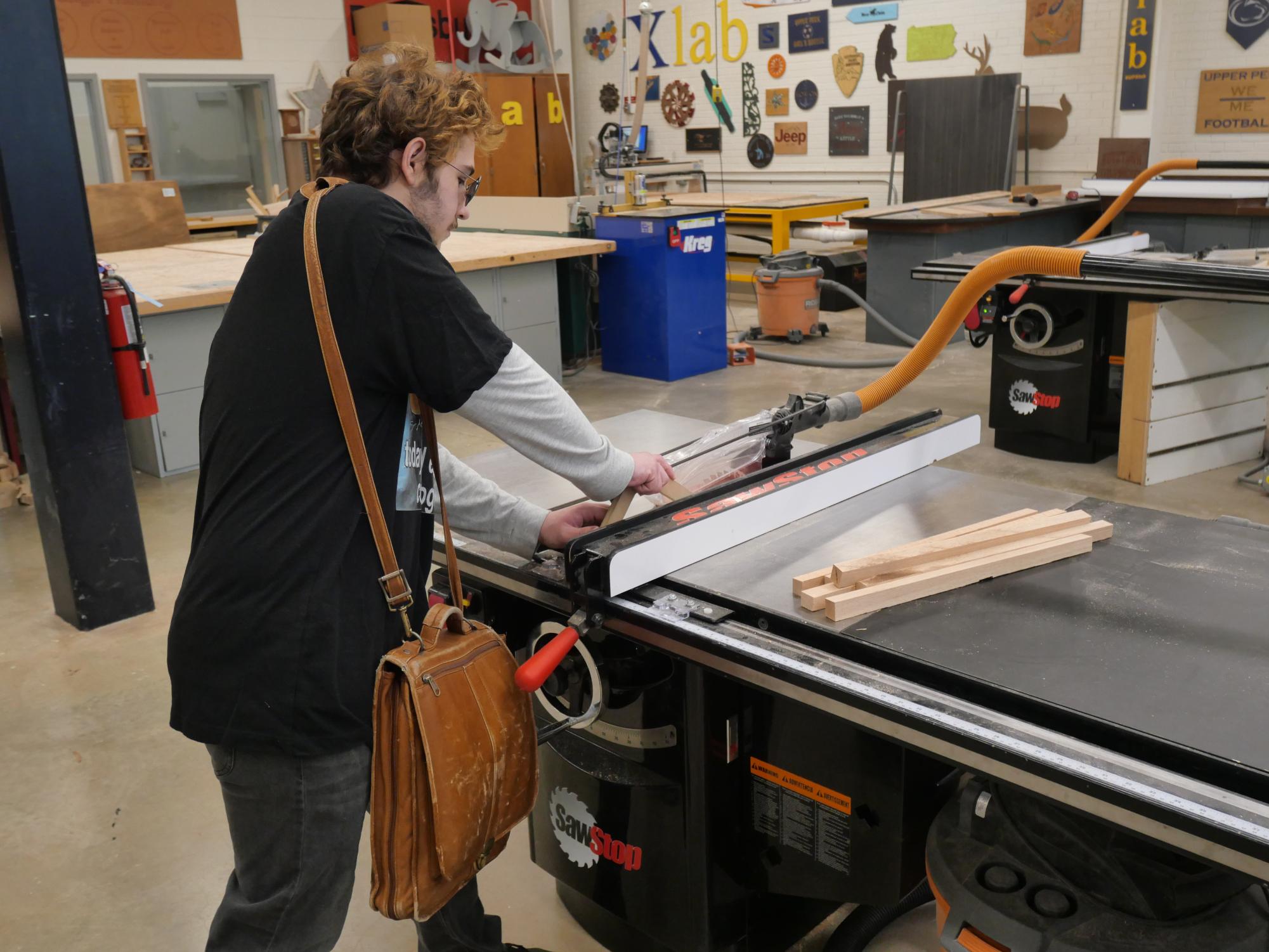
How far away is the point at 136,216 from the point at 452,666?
561 cm

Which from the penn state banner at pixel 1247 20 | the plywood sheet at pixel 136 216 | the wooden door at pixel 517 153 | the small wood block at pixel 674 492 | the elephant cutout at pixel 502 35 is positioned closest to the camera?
the small wood block at pixel 674 492

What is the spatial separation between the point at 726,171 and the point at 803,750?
28.5 ft

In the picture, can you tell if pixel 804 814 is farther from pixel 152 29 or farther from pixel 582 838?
pixel 152 29

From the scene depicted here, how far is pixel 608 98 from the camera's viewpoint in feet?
33.0

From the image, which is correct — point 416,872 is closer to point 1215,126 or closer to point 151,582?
point 151,582

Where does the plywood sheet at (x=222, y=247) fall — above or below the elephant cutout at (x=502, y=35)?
below

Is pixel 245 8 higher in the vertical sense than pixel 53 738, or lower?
higher

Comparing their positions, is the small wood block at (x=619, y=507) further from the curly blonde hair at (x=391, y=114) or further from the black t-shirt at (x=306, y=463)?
the curly blonde hair at (x=391, y=114)

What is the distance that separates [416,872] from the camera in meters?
1.17

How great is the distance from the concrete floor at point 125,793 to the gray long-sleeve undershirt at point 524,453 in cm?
49

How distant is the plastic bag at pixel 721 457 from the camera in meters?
1.59

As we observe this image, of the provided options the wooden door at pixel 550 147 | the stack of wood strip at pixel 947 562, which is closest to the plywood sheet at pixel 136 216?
the wooden door at pixel 550 147

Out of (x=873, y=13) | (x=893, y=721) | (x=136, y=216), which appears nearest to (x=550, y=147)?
(x=873, y=13)

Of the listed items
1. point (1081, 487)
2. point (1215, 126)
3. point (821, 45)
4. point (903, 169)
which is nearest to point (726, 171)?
point (821, 45)
